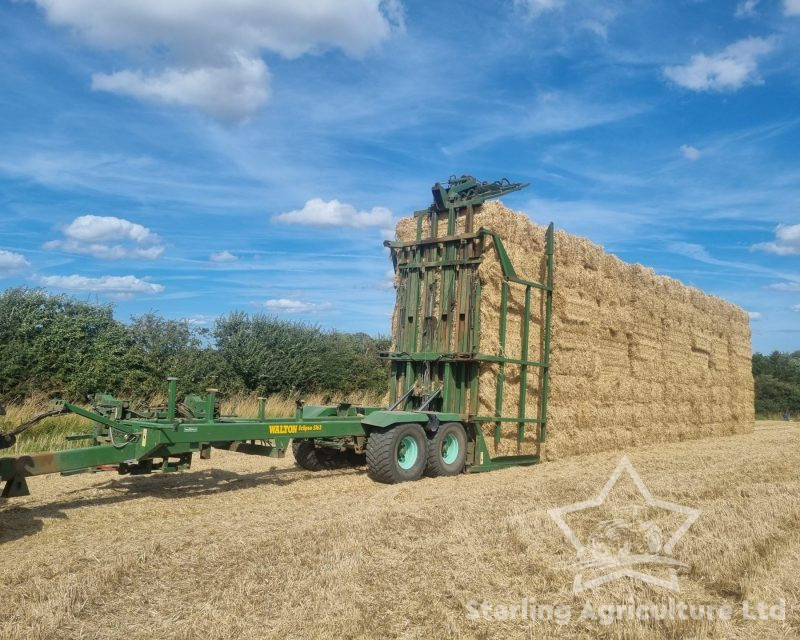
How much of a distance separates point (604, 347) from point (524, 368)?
3170 millimetres

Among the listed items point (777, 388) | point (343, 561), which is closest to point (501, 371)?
point (343, 561)

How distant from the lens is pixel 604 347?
14.3 metres

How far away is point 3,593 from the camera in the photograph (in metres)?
4.45

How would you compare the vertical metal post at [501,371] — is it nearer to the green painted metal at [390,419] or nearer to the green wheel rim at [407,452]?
the green painted metal at [390,419]

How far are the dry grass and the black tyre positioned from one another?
1916 millimetres

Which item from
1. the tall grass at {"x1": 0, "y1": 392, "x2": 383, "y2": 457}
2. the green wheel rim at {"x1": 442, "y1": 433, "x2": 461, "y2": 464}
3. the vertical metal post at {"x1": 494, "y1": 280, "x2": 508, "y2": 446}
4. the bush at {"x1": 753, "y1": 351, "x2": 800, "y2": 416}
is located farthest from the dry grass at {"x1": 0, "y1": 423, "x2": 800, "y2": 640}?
the bush at {"x1": 753, "y1": 351, "x2": 800, "y2": 416}

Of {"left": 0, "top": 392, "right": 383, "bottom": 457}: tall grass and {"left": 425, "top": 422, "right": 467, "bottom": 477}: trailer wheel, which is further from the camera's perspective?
{"left": 0, "top": 392, "right": 383, "bottom": 457}: tall grass

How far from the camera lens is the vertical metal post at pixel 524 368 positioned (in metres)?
11.8

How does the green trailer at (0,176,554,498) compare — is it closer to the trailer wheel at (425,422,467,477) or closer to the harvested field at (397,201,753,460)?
the trailer wheel at (425,422,467,477)

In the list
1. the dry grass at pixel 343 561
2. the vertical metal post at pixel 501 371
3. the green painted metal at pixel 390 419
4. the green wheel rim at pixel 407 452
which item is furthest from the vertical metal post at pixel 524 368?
the dry grass at pixel 343 561

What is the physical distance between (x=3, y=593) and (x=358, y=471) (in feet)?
21.4

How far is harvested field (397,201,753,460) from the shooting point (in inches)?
458

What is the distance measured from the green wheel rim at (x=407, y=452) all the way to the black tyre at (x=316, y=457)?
5.18 ft

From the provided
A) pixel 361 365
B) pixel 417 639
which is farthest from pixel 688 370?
Result: pixel 417 639
